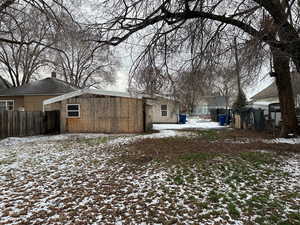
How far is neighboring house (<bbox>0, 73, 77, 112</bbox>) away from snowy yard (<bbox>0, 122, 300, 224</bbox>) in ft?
45.6

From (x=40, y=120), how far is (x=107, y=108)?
4.67 meters

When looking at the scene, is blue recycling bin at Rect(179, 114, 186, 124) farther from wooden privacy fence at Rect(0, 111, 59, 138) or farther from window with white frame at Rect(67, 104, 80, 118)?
wooden privacy fence at Rect(0, 111, 59, 138)

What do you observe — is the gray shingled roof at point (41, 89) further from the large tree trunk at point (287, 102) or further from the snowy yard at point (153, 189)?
the large tree trunk at point (287, 102)

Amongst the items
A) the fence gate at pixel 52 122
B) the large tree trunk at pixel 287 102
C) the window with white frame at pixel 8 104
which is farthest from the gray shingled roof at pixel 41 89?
the large tree trunk at pixel 287 102

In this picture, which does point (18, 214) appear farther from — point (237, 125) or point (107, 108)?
point (237, 125)

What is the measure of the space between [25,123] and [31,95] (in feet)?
26.4

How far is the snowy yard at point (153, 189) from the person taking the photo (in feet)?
9.61

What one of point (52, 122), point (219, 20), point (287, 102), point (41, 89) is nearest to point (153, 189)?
point (219, 20)

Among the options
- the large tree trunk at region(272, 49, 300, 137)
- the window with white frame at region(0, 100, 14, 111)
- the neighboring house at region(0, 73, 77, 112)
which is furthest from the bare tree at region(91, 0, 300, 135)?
the window with white frame at region(0, 100, 14, 111)

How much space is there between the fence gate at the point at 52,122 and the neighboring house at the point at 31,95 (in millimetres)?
4540

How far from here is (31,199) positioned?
140 inches

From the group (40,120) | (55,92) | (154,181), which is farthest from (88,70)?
(154,181)

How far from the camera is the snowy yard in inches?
115

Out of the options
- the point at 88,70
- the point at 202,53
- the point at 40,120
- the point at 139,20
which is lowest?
the point at 40,120
